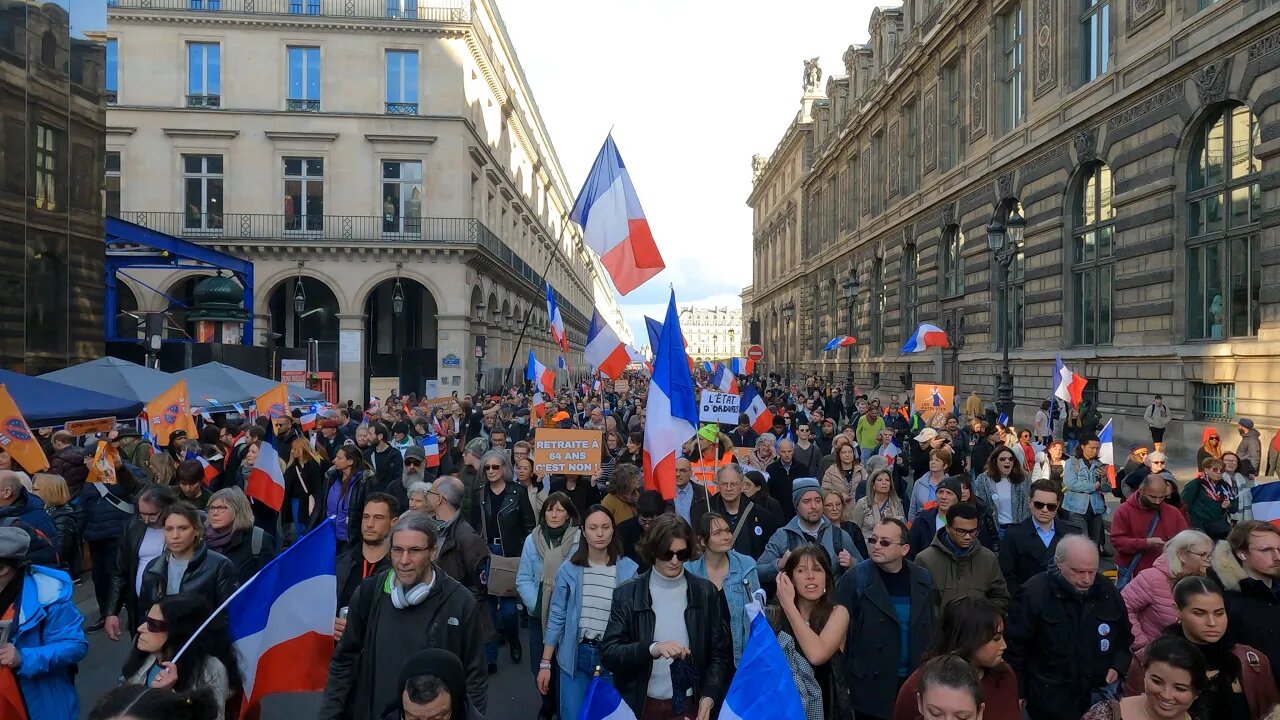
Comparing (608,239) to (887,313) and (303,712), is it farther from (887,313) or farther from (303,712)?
→ (887,313)

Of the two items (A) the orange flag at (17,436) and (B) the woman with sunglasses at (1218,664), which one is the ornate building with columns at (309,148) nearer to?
(A) the orange flag at (17,436)

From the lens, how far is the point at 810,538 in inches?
232

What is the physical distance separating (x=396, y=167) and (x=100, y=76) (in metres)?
17.6

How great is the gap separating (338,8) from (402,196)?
24.0 feet

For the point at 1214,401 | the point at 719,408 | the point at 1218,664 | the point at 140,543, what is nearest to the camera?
the point at 1218,664

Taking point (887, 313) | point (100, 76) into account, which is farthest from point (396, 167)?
point (887, 313)

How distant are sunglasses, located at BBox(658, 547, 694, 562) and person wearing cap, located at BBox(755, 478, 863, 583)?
1387mm

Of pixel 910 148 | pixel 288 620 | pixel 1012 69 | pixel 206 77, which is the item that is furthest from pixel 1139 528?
pixel 206 77

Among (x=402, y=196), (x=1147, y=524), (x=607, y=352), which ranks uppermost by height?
(x=402, y=196)

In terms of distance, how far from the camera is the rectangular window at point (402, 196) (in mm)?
35188

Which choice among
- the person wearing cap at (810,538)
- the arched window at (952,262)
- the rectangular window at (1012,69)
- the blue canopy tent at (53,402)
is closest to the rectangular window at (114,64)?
the blue canopy tent at (53,402)

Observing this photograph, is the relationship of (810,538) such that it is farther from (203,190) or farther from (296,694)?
(203,190)

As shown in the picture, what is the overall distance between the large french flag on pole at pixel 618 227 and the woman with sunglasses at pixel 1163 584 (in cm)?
761

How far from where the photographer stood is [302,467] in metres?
10.7
